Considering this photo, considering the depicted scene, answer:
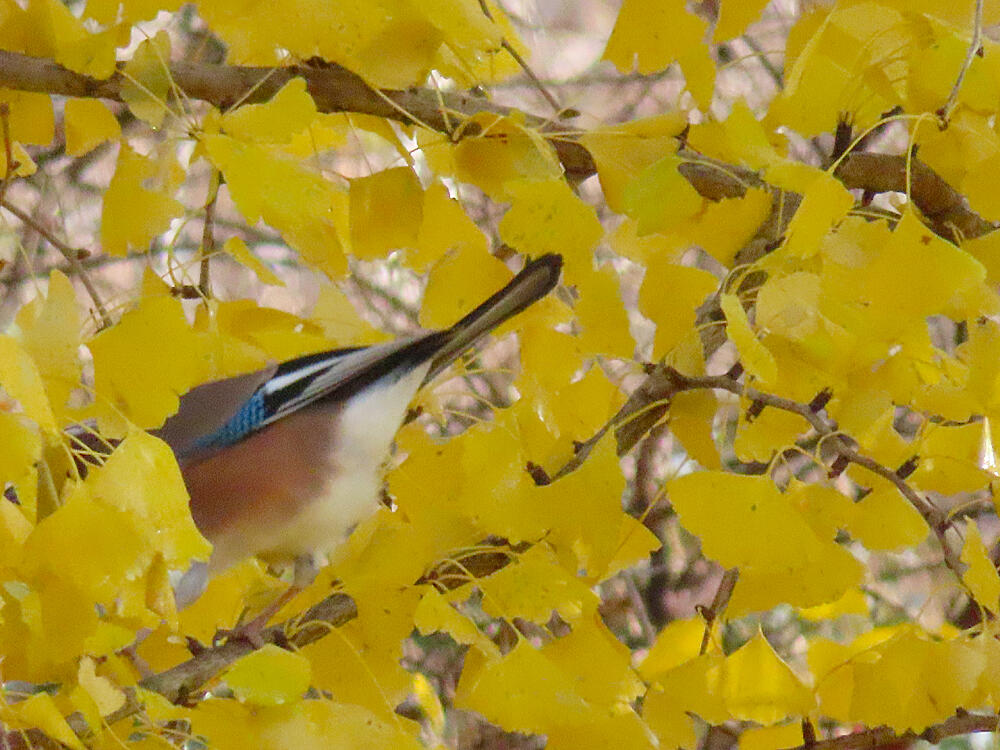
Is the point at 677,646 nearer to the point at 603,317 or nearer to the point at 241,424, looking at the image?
the point at 603,317

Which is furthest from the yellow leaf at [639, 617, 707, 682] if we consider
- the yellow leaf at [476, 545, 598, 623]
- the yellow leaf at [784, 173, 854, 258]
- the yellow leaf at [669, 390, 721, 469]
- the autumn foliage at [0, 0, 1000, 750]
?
the yellow leaf at [784, 173, 854, 258]

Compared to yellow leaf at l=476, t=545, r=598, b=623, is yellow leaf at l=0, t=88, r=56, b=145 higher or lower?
higher

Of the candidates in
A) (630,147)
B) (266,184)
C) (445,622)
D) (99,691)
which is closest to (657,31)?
(630,147)

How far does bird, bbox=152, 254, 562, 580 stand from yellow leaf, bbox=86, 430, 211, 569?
51 cm

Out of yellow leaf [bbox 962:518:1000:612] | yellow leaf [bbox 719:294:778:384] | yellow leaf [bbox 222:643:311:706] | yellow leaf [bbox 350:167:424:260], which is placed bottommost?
yellow leaf [bbox 962:518:1000:612]

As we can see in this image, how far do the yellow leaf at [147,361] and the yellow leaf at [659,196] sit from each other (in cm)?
25

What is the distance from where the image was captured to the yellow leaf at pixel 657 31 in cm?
80

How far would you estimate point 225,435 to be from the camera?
1.14 metres

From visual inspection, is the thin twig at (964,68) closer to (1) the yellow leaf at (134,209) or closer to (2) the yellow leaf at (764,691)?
(2) the yellow leaf at (764,691)

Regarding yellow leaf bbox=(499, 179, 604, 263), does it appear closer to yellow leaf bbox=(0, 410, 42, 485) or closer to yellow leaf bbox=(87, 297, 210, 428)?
yellow leaf bbox=(87, 297, 210, 428)

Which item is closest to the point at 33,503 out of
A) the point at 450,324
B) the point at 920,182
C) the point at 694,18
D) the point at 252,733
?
the point at 252,733

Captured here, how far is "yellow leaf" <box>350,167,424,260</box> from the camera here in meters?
0.82

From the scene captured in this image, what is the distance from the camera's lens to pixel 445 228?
87 centimetres

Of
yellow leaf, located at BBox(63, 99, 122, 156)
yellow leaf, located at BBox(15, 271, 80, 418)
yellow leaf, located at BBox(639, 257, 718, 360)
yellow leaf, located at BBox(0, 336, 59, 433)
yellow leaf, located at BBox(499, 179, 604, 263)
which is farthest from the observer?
yellow leaf, located at BBox(63, 99, 122, 156)
